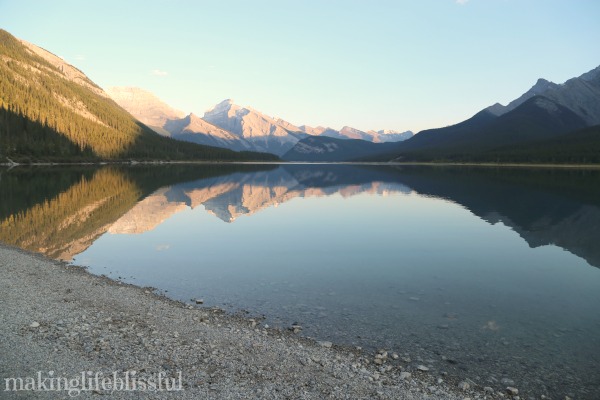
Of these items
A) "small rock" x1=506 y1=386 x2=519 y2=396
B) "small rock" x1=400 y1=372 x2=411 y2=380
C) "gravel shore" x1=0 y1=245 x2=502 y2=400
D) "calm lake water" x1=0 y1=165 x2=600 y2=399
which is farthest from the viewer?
"calm lake water" x1=0 y1=165 x2=600 y2=399


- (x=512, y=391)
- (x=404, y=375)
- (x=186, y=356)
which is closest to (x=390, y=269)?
(x=404, y=375)

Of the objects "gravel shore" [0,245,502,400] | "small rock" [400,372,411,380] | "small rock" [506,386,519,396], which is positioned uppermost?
"gravel shore" [0,245,502,400]

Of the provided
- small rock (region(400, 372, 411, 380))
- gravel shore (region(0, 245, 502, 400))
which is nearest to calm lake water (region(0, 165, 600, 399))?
small rock (region(400, 372, 411, 380))

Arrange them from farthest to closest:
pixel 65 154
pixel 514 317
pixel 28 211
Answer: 1. pixel 65 154
2. pixel 28 211
3. pixel 514 317

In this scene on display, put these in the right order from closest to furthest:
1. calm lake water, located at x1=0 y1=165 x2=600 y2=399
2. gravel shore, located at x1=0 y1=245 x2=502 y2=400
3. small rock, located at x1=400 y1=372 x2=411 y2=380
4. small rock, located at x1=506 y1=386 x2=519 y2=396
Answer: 1. gravel shore, located at x1=0 y1=245 x2=502 y2=400
2. small rock, located at x1=506 y1=386 x2=519 y2=396
3. small rock, located at x1=400 y1=372 x2=411 y2=380
4. calm lake water, located at x1=0 y1=165 x2=600 y2=399

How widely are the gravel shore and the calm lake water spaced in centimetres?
166

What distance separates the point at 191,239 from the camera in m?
37.1

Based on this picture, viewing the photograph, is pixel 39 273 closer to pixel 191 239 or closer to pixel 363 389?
pixel 191 239

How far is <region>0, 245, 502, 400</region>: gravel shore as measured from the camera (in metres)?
11.2

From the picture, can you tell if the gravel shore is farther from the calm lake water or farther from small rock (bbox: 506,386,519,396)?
the calm lake water

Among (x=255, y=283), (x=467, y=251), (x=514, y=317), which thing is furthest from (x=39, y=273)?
(x=467, y=251)

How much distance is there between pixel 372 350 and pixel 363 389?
351 cm

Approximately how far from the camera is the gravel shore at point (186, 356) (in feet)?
36.8

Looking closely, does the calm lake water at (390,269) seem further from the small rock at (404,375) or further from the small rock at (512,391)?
the small rock at (404,375)
